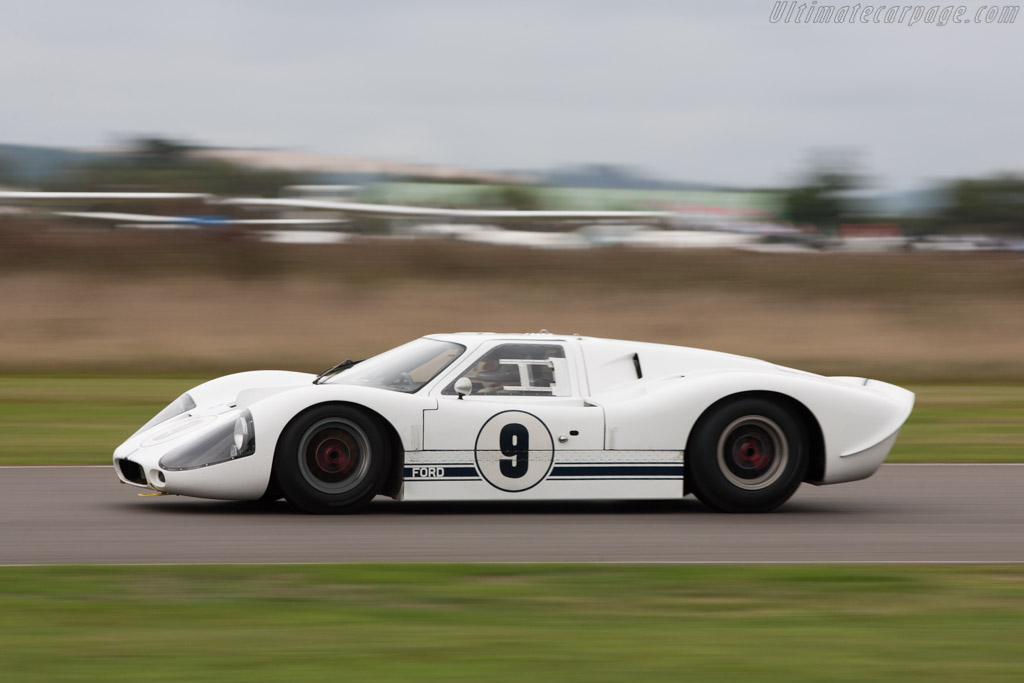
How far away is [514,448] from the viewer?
8102mm

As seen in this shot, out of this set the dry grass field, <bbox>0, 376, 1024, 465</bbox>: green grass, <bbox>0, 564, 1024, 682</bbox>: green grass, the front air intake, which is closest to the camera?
<bbox>0, 564, 1024, 682</bbox>: green grass

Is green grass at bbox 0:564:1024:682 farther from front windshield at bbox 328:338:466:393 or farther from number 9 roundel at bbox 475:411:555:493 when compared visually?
front windshield at bbox 328:338:466:393

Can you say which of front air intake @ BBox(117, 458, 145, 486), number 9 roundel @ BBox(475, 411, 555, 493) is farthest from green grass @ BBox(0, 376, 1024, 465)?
number 9 roundel @ BBox(475, 411, 555, 493)

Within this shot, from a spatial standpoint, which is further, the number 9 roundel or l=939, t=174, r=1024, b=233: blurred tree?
l=939, t=174, r=1024, b=233: blurred tree

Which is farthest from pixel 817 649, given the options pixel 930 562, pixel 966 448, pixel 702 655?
pixel 966 448

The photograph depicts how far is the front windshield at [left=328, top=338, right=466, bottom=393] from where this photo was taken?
27.4 feet

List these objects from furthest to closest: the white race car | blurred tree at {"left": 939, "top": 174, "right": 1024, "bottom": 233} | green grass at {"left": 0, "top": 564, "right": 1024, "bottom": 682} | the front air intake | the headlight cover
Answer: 1. blurred tree at {"left": 939, "top": 174, "right": 1024, "bottom": 233}
2. the front air intake
3. the white race car
4. the headlight cover
5. green grass at {"left": 0, "top": 564, "right": 1024, "bottom": 682}

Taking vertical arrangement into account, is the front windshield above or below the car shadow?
above

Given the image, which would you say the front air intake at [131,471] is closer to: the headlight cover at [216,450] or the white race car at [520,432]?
the white race car at [520,432]

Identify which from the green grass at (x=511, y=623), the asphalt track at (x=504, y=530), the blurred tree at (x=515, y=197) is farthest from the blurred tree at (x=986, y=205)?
the green grass at (x=511, y=623)

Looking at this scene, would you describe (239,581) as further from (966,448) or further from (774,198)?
(774,198)

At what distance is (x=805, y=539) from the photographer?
7.50 m

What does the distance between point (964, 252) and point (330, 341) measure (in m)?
18.2

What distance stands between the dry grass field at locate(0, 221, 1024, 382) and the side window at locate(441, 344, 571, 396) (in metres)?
16.8
